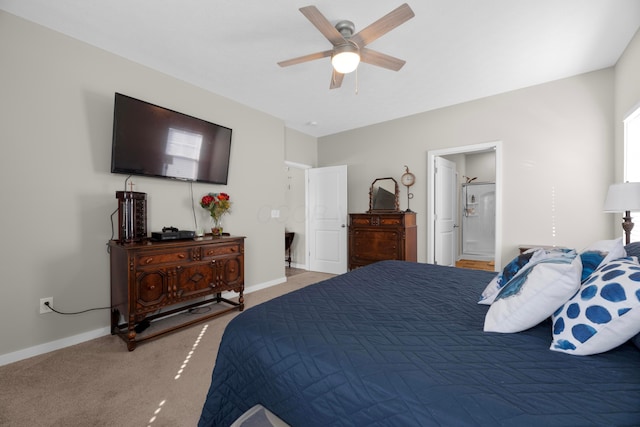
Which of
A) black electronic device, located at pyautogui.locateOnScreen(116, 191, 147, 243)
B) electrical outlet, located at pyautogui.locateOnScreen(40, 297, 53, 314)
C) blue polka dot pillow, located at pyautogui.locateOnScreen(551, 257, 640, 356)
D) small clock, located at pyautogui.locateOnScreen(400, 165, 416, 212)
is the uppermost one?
small clock, located at pyautogui.locateOnScreen(400, 165, 416, 212)

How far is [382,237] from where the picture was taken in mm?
4078

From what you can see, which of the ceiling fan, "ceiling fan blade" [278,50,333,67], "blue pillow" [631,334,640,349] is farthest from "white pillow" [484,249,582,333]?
"ceiling fan blade" [278,50,333,67]

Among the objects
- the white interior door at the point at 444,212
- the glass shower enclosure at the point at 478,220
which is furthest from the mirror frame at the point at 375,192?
the glass shower enclosure at the point at 478,220

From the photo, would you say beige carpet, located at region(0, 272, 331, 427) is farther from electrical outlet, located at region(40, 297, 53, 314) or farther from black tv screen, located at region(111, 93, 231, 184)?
black tv screen, located at region(111, 93, 231, 184)

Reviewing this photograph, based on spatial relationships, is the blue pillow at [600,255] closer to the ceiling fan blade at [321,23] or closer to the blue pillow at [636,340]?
the blue pillow at [636,340]

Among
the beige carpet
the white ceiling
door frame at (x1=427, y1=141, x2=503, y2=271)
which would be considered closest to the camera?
the beige carpet

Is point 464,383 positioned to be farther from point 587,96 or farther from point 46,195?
point 587,96

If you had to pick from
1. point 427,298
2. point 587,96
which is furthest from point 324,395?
point 587,96

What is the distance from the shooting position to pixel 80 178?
242 cm

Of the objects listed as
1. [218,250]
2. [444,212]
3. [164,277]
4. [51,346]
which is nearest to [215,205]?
[218,250]

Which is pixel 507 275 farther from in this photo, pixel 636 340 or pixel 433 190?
pixel 433 190

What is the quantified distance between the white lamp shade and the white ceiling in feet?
4.52

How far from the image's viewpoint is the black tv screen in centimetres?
253

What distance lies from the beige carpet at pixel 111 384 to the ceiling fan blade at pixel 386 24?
2764mm
